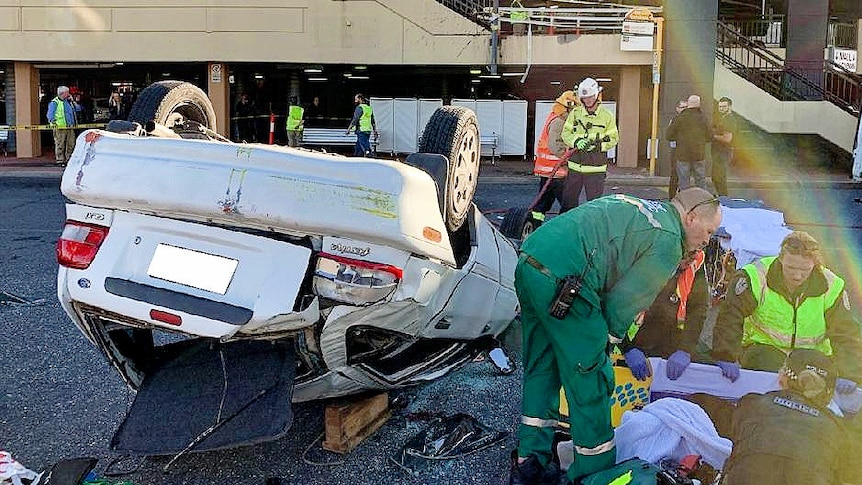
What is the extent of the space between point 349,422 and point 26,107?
18.8 m

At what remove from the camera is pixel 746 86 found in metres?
18.9

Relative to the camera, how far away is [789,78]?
1984cm

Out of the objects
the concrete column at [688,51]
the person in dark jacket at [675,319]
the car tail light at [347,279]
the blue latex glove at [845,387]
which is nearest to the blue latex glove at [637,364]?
the person in dark jacket at [675,319]

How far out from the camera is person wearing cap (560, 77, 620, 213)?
8523mm

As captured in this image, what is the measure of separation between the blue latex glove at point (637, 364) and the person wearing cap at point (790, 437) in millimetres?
654

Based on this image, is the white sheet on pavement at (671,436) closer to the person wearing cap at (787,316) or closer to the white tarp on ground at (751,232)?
the person wearing cap at (787,316)

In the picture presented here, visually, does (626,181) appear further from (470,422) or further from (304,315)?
(304,315)

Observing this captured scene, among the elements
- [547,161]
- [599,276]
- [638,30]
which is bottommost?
[599,276]

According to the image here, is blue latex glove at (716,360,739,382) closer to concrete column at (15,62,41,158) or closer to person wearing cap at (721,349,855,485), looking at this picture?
person wearing cap at (721,349,855,485)

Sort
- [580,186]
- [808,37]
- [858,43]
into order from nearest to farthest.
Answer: [580,186] → [808,37] → [858,43]

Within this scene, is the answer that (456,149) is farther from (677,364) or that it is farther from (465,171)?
(677,364)

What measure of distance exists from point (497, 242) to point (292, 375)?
143cm

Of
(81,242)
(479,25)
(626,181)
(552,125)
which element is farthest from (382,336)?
(479,25)

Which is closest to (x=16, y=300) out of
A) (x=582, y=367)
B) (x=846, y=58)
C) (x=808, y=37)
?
(x=582, y=367)
